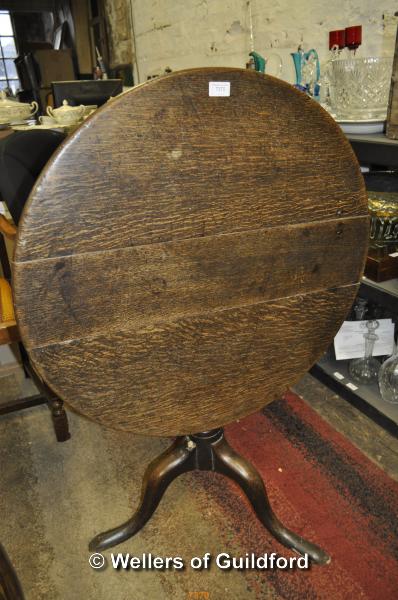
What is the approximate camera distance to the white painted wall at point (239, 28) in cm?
166

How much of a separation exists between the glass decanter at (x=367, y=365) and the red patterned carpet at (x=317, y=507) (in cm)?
23

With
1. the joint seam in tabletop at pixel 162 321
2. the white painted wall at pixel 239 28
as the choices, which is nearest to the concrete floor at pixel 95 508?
the joint seam in tabletop at pixel 162 321

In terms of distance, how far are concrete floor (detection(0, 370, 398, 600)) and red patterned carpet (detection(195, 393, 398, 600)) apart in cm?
5

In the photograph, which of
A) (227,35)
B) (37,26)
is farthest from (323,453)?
(37,26)

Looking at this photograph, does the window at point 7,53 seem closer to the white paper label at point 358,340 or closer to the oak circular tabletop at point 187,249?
the white paper label at point 358,340

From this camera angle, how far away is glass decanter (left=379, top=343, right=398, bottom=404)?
163 centimetres

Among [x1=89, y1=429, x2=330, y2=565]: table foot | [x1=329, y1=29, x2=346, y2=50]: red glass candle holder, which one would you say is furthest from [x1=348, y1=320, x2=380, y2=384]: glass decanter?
[x1=329, y1=29, x2=346, y2=50]: red glass candle holder

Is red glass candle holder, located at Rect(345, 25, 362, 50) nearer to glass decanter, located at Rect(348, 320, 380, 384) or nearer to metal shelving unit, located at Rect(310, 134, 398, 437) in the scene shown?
metal shelving unit, located at Rect(310, 134, 398, 437)

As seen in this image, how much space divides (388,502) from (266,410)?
0.53 metres

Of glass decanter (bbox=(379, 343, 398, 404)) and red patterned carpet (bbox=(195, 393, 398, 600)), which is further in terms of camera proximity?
glass decanter (bbox=(379, 343, 398, 404))

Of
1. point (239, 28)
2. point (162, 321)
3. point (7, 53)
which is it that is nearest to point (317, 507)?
point (162, 321)

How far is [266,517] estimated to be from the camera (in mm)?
1214

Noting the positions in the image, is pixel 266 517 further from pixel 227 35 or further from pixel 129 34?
pixel 129 34

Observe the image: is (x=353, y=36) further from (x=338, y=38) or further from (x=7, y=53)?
(x=7, y=53)
